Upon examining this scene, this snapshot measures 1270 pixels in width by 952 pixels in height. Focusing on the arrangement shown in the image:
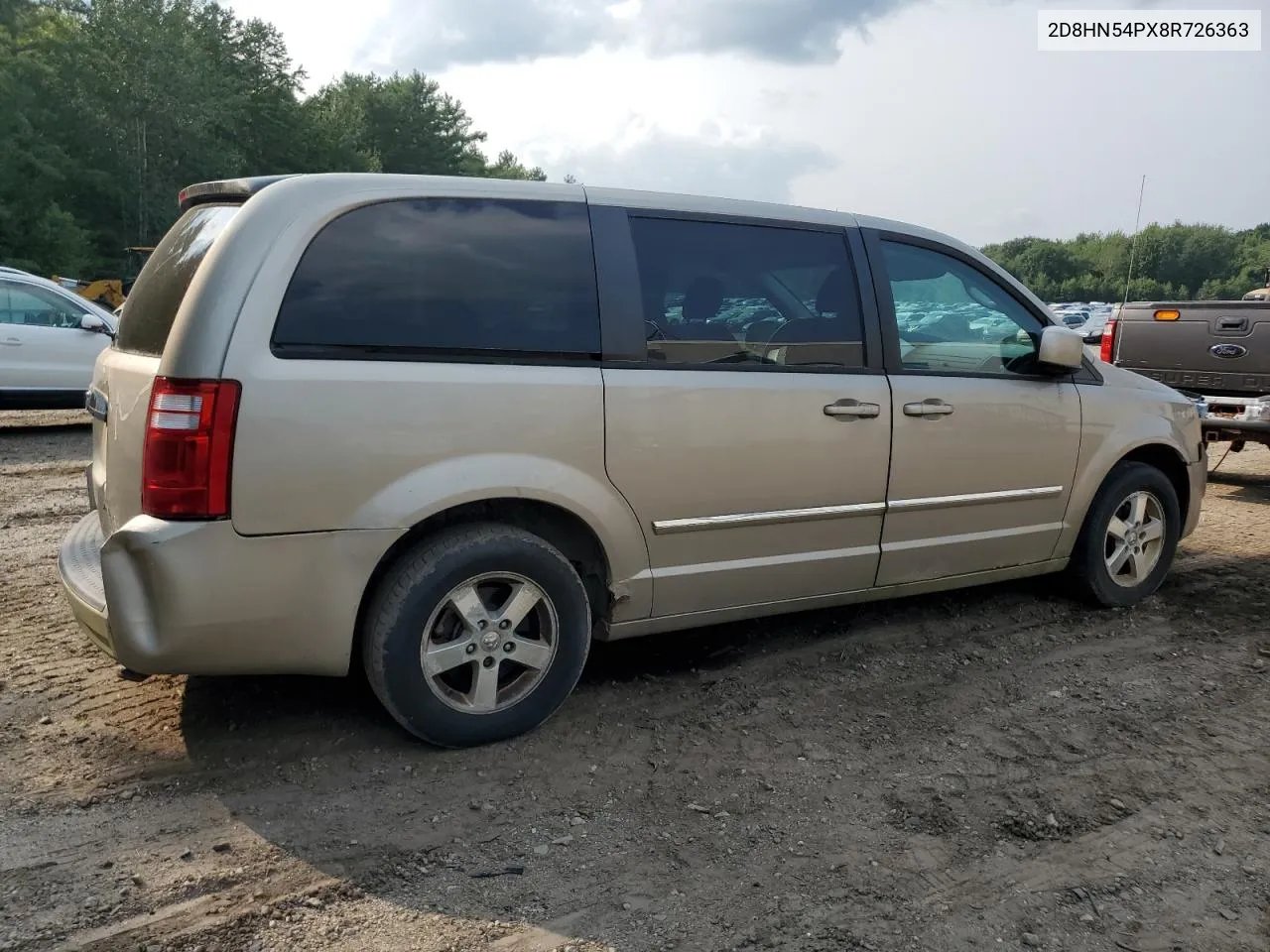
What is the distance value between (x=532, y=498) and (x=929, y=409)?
1829mm

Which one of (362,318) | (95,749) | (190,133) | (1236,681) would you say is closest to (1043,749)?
(1236,681)

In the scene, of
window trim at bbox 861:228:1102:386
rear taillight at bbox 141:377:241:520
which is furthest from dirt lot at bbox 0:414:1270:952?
window trim at bbox 861:228:1102:386

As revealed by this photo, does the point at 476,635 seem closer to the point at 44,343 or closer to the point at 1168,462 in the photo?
the point at 1168,462

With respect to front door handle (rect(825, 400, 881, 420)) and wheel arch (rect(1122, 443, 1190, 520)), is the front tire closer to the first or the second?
front door handle (rect(825, 400, 881, 420))

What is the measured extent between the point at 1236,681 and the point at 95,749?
4375 mm

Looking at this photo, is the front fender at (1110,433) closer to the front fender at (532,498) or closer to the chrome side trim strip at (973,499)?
the chrome side trim strip at (973,499)

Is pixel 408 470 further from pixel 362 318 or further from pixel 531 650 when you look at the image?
pixel 531 650

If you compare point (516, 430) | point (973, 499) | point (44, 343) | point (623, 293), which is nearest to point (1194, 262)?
point (973, 499)

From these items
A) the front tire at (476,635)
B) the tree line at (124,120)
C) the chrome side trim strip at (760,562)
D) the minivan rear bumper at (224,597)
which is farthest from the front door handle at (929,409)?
the tree line at (124,120)

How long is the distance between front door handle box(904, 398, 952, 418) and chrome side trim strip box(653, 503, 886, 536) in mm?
400

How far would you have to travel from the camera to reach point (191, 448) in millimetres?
2902

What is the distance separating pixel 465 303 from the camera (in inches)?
132

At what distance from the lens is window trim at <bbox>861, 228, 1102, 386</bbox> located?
4.28m

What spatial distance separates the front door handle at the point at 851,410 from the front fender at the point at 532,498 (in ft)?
3.10
